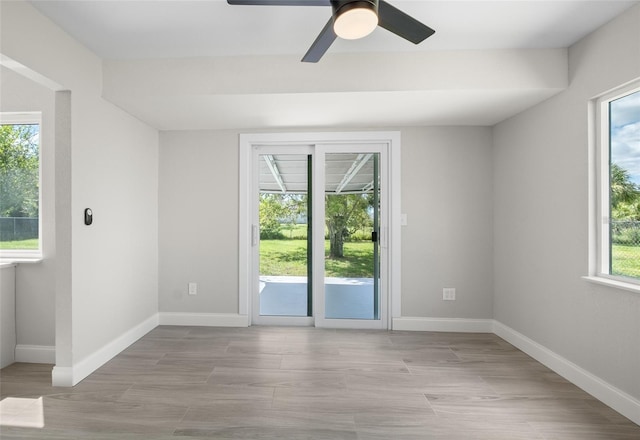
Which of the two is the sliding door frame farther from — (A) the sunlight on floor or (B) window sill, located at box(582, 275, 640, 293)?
(A) the sunlight on floor

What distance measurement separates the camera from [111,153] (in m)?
2.88

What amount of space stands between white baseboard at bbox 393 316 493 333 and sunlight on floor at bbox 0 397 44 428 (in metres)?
2.95

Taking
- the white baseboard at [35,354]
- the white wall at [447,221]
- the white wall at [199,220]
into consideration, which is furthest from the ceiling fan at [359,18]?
the white baseboard at [35,354]

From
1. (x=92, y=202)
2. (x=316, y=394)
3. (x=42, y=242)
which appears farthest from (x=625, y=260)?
(x=42, y=242)

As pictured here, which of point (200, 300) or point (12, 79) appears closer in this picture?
point (12, 79)

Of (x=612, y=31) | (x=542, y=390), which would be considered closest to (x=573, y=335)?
(x=542, y=390)

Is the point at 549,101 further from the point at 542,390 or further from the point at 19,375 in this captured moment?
the point at 19,375

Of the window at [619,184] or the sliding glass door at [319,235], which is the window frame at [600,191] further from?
the sliding glass door at [319,235]

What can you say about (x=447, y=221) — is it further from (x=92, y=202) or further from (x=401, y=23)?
(x=92, y=202)

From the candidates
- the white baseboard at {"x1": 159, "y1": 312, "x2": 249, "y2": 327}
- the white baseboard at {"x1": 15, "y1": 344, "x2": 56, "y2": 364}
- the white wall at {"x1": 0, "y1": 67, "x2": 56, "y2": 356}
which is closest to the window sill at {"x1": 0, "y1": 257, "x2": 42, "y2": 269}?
the white wall at {"x1": 0, "y1": 67, "x2": 56, "y2": 356}

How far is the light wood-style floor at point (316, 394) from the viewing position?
6.26 feet

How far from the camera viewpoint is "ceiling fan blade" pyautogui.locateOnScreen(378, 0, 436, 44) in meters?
1.58

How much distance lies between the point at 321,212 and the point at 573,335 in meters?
2.42

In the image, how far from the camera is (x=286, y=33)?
2.34 meters
